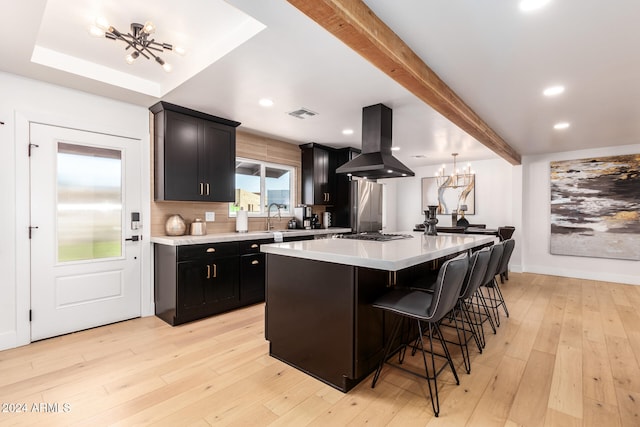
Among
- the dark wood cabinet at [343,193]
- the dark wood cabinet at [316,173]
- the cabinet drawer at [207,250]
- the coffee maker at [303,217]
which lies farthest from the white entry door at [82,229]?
the dark wood cabinet at [343,193]

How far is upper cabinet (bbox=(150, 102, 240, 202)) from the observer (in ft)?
11.3

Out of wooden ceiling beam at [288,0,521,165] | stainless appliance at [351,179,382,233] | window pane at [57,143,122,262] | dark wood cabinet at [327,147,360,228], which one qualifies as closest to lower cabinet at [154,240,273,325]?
window pane at [57,143,122,262]

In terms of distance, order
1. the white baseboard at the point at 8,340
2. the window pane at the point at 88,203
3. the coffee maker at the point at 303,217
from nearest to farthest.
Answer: the white baseboard at the point at 8,340 < the window pane at the point at 88,203 < the coffee maker at the point at 303,217

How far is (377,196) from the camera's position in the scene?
21.1 ft

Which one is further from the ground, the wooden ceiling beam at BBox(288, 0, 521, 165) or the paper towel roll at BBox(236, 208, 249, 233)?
the wooden ceiling beam at BBox(288, 0, 521, 165)

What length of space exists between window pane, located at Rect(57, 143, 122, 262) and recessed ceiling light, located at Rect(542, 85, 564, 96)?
4.45m

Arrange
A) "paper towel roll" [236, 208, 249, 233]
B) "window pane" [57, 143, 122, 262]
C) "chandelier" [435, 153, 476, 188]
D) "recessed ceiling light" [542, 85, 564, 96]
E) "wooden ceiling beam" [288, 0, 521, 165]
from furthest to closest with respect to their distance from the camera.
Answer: "chandelier" [435, 153, 476, 188] → "paper towel roll" [236, 208, 249, 233] → "window pane" [57, 143, 122, 262] → "recessed ceiling light" [542, 85, 564, 96] → "wooden ceiling beam" [288, 0, 521, 165]

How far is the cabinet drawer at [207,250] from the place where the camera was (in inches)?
127

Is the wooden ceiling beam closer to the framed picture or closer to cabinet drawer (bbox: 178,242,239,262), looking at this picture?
cabinet drawer (bbox: 178,242,239,262)

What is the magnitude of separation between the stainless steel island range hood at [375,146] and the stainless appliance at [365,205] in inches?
87.7

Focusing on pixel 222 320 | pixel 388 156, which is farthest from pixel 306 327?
pixel 388 156

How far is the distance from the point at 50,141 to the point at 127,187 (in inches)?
30.0

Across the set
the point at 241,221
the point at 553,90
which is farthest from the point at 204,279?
the point at 553,90

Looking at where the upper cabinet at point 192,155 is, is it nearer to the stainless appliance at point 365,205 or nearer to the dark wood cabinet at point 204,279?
the dark wood cabinet at point 204,279
